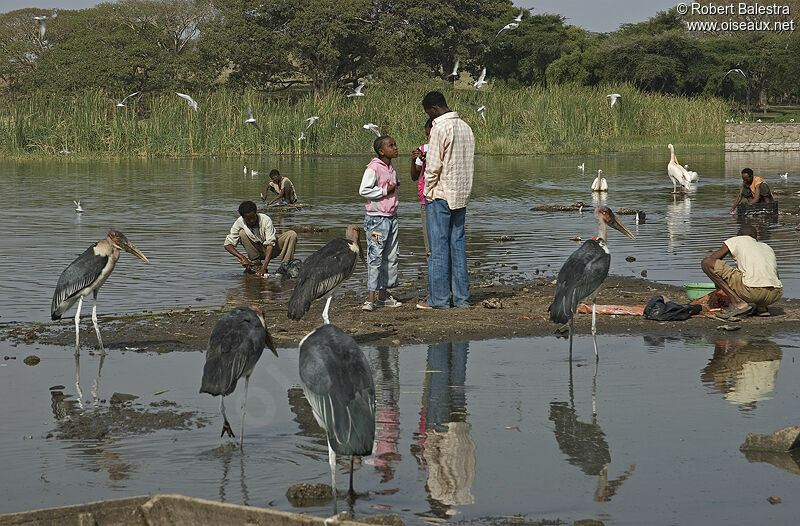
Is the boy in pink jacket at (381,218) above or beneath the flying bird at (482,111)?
beneath

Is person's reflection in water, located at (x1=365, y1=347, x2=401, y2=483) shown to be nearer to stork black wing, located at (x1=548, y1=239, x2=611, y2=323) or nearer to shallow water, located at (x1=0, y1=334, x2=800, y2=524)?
shallow water, located at (x1=0, y1=334, x2=800, y2=524)

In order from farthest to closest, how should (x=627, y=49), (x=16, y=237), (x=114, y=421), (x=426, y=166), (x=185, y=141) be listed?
(x=627, y=49)
(x=185, y=141)
(x=16, y=237)
(x=426, y=166)
(x=114, y=421)

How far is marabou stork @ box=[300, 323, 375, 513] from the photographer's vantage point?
596cm

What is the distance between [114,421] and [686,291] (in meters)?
6.83

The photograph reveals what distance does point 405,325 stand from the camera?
36.9 ft

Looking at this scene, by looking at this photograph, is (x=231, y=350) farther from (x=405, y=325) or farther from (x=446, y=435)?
(x=405, y=325)

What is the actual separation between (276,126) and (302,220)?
2478 cm

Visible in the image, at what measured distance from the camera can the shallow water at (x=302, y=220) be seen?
47.8 ft

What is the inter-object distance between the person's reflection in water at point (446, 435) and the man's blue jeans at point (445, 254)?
182 cm

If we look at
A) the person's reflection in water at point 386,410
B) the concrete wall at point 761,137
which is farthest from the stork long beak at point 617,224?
the concrete wall at point 761,137

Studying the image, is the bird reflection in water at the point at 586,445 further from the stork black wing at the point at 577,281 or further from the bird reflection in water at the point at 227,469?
the bird reflection in water at the point at 227,469

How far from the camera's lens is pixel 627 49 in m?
67.2

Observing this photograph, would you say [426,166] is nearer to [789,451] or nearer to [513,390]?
[513,390]

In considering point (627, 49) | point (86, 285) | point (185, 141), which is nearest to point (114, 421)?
point (86, 285)
